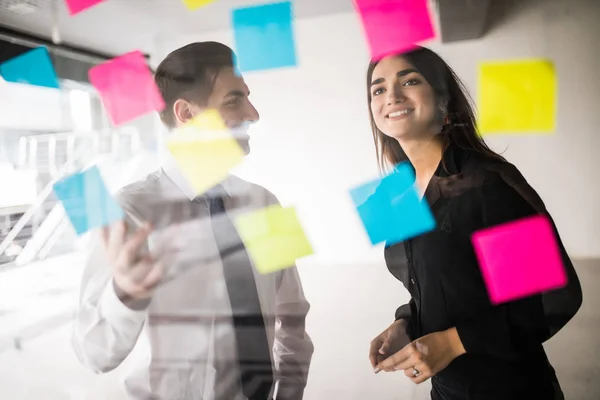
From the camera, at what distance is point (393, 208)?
0.88m

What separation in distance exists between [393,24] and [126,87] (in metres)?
0.64

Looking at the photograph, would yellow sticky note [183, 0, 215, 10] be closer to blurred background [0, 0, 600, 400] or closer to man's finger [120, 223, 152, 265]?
blurred background [0, 0, 600, 400]

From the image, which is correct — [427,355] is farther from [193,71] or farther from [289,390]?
[193,71]

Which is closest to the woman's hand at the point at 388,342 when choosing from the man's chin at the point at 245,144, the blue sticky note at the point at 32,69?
the man's chin at the point at 245,144

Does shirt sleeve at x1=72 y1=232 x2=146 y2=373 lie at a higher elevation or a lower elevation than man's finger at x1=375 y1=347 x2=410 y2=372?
higher

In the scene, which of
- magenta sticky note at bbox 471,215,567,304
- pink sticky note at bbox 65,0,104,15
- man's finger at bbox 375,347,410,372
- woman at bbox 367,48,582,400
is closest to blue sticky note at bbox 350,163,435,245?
woman at bbox 367,48,582,400

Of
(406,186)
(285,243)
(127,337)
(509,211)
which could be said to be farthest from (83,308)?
(509,211)

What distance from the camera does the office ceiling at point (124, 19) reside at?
0.96 m

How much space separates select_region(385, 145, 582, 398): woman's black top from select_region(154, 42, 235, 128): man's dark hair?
52 centimetres

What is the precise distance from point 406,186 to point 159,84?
1.98 ft

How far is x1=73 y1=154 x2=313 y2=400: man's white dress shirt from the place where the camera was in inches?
38.2

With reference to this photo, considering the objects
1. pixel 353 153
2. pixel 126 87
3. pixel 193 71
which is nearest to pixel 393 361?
pixel 353 153

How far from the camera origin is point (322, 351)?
3.10ft

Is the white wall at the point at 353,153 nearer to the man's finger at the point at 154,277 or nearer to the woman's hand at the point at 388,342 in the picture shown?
the woman's hand at the point at 388,342
